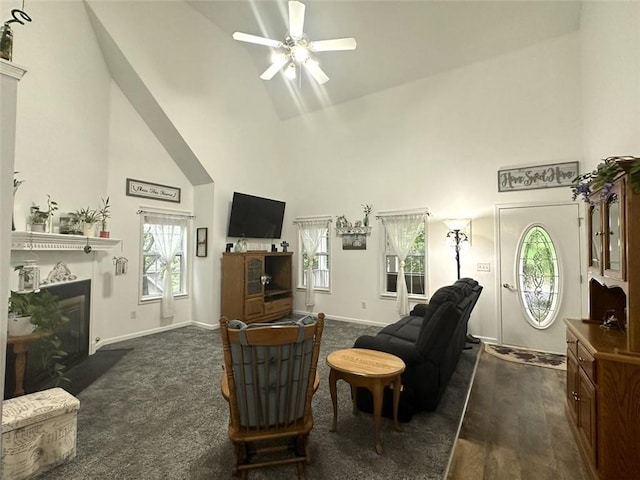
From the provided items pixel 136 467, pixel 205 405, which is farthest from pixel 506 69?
pixel 136 467

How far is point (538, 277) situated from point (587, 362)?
9.32 feet

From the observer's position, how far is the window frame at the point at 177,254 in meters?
4.78

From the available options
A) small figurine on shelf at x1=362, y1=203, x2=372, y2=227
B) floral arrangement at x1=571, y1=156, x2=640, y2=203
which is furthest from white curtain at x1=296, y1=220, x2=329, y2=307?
floral arrangement at x1=571, y1=156, x2=640, y2=203

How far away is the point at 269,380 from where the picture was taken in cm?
168

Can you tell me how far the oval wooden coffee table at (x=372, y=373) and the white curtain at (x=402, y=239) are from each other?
2888mm

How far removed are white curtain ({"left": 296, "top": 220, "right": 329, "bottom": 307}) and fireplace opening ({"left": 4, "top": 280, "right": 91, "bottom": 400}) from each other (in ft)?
Answer: 12.0

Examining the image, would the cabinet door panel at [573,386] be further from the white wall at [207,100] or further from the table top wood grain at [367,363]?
the white wall at [207,100]

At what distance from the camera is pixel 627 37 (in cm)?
263

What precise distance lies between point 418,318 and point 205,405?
2.71m

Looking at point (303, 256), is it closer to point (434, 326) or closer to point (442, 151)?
point (442, 151)

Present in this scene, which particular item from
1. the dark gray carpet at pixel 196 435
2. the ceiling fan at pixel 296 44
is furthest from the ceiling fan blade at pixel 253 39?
the dark gray carpet at pixel 196 435

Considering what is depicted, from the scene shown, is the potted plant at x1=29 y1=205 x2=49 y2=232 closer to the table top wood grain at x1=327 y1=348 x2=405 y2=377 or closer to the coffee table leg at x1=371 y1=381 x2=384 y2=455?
the table top wood grain at x1=327 y1=348 x2=405 y2=377

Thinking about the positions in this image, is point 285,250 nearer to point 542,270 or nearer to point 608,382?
point 542,270

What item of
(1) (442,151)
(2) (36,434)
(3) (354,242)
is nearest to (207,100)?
(3) (354,242)
